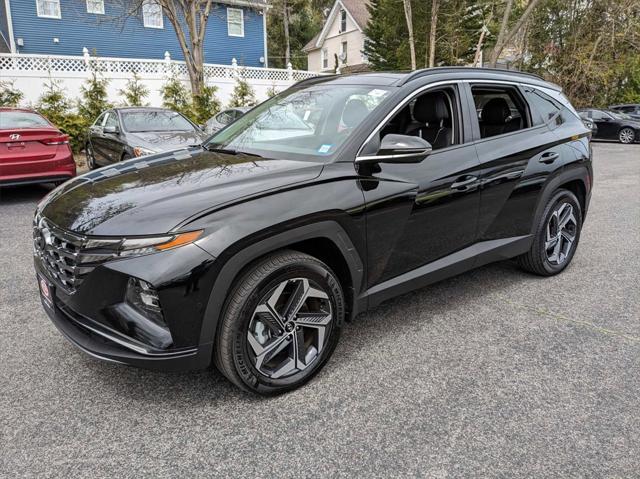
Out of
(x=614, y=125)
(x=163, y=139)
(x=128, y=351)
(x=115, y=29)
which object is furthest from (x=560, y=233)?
(x=115, y=29)

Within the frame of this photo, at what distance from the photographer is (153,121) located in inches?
373

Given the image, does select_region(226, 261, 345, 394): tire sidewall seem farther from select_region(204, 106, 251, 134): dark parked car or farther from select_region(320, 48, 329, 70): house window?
select_region(320, 48, 329, 70): house window

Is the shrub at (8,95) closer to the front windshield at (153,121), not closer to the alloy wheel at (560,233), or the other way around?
the front windshield at (153,121)

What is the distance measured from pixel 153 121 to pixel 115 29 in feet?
49.4

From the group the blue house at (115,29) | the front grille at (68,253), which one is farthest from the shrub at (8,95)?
the front grille at (68,253)

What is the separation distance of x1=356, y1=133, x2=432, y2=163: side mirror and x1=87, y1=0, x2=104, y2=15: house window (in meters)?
22.3

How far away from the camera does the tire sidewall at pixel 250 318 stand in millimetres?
2373

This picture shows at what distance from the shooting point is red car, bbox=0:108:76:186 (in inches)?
284

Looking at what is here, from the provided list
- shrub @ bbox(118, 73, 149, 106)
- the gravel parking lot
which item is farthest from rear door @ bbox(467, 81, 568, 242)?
shrub @ bbox(118, 73, 149, 106)

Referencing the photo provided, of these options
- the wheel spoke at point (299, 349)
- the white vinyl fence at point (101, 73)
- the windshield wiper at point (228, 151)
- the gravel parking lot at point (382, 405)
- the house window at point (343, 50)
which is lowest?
the gravel parking lot at point (382, 405)

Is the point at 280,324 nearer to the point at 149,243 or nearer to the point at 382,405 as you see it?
the point at 382,405

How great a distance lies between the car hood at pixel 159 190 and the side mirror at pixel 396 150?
1.13 feet

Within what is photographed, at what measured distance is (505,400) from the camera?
2.59m

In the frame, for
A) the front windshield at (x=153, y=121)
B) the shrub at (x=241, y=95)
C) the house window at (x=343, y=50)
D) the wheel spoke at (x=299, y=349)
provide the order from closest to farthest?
the wheel spoke at (x=299, y=349) < the front windshield at (x=153, y=121) < the shrub at (x=241, y=95) < the house window at (x=343, y=50)
